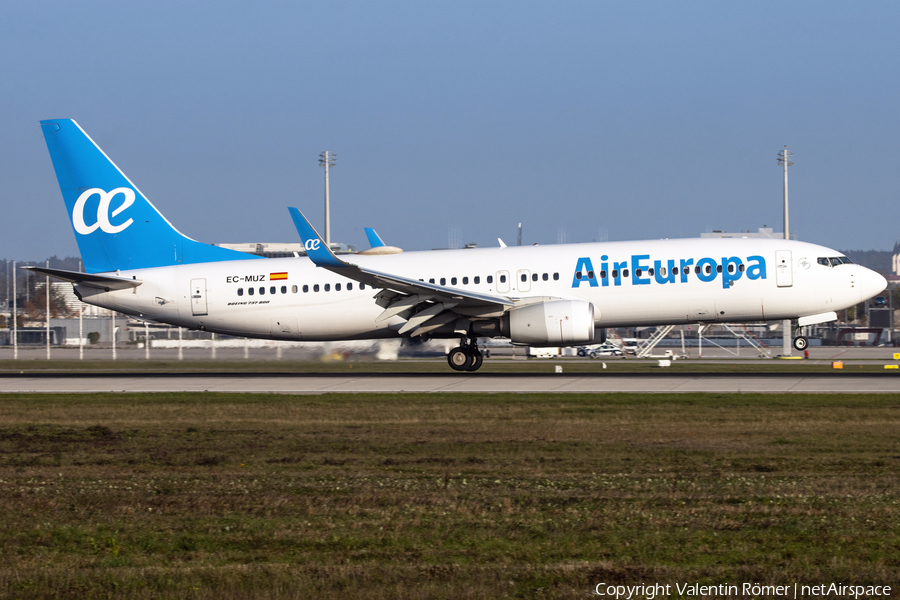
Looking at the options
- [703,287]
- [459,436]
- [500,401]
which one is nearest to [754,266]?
[703,287]

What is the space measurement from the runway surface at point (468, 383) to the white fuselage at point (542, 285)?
6.11ft

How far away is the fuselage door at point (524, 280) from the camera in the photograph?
27.7 meters

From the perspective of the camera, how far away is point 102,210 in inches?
1176

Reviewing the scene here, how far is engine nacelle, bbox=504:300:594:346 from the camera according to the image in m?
26.1

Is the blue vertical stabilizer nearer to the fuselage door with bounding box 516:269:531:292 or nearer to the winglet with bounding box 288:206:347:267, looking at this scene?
the winglet with bounding box 288:206:347:267

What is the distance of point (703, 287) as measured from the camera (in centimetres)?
2677

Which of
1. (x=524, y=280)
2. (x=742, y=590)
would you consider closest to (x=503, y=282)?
(x=524, y=280)

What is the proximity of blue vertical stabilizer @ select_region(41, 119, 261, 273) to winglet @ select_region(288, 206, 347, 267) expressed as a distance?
232 inches

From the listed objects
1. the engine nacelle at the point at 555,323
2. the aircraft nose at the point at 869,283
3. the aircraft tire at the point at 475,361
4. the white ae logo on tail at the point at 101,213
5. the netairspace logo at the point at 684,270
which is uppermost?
the white ae logo on tail at the point at 101,213

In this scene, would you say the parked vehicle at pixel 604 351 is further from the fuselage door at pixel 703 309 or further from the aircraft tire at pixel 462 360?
the fuselage door at pixel 703 309

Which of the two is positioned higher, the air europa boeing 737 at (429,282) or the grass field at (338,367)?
the air europa boeing 737 at (429,282)

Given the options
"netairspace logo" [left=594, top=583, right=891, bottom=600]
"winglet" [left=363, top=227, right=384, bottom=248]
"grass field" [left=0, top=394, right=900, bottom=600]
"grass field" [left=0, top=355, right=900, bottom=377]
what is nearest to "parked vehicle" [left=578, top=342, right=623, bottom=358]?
"grass field" [left=0, top=355, right=900, bottom=377]

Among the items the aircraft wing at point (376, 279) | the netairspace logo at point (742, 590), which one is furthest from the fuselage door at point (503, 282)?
the netairspace logo at point (742, 590)

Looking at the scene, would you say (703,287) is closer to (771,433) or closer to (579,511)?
(771,433)
